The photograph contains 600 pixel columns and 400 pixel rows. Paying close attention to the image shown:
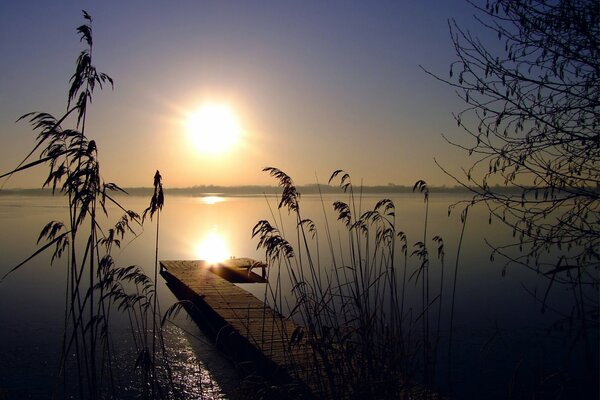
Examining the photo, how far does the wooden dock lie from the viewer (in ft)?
16.0

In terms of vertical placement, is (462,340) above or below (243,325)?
below

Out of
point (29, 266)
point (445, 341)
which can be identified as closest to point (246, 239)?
point (29, 266)

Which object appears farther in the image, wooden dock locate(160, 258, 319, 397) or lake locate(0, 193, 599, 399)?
lake locate(0, 193, 599, 399)

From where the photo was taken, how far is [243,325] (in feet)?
25.7

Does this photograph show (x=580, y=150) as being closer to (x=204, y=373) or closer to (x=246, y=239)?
(x=204, y=373)

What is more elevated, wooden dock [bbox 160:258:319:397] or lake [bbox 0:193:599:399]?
wooden dock [bbox 160:258:319:397]

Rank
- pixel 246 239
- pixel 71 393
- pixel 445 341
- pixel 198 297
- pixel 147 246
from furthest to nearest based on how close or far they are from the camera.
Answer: pixel 246 239, pixel 147 246, pixel 198 297, pixel 445 341, pixel 71 393

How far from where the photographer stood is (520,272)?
21984 mm

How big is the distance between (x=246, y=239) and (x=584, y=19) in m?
37.2

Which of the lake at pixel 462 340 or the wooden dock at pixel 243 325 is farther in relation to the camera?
the lake at pixel 462 340

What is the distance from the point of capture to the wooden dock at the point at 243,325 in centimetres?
487

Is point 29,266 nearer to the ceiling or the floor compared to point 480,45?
nearer to the floor

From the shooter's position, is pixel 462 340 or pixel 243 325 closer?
pixel 243 325

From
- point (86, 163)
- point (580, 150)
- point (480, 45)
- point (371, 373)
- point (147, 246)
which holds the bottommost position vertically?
point (147, 246)
